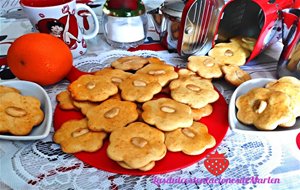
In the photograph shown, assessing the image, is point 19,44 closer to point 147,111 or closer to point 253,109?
point 147,111

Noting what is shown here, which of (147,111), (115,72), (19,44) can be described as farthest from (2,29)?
(147,111)

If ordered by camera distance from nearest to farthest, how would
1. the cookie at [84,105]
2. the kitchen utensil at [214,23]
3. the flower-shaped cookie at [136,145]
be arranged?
the flower-shaped cookie at [136,145] → the cookie at [84,105] → the kitchen utensil at [214,23]

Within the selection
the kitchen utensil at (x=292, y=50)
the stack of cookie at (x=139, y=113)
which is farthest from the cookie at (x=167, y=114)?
the kitchen utensil at (x=292, y=50)

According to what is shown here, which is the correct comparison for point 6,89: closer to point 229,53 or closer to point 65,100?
point 65,100

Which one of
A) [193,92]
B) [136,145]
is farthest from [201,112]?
[136,145]

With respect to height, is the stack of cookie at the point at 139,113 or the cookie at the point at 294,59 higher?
the cookie at the point at 294,59

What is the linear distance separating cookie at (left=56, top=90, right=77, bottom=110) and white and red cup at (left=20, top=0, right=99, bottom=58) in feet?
0.52

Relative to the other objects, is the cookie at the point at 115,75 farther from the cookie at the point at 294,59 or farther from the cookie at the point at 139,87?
the cookie at the point at 294,59

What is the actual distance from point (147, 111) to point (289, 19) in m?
0.32

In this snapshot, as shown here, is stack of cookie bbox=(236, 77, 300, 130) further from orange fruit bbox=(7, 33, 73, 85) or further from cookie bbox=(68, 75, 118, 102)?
orange fruit bbox=(7, 33, 73, 85)

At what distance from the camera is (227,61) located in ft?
2.09

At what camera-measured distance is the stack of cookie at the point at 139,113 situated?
44 centimetres

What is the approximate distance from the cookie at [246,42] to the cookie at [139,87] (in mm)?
231

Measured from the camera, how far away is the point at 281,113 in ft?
1.53
